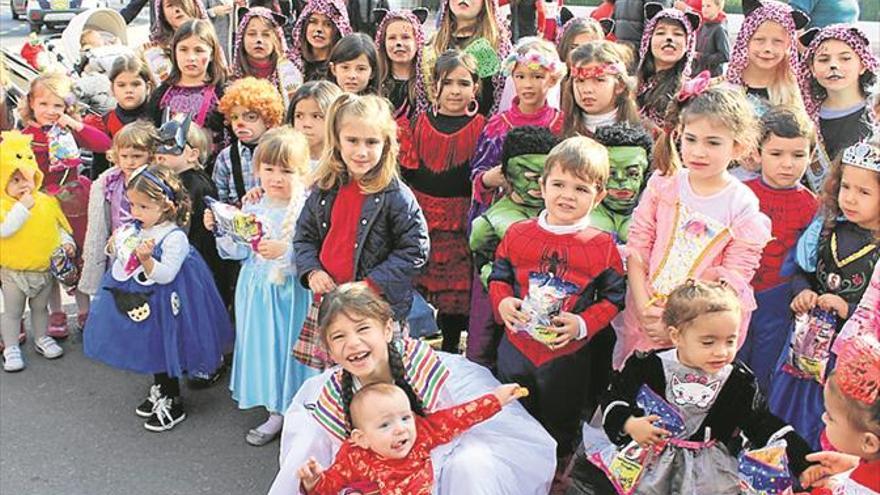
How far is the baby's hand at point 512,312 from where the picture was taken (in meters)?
3.31

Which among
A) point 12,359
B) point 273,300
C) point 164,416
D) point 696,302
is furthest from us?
point 12,359

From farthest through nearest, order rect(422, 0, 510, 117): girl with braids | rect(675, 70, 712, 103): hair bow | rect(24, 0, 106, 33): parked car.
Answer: rect(24, 0, 106, 33): parked car → rect(422, 0, 510, 117): girl with braids → rect(675, 70, 712, 103): hair bow

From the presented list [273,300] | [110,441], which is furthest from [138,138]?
[110,441]

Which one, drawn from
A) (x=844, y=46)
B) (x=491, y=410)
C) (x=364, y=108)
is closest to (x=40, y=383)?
(x=364, y=108)

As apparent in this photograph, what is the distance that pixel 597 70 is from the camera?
152 inches

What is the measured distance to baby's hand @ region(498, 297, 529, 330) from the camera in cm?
331

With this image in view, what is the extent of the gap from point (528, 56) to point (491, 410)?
72.7 inches

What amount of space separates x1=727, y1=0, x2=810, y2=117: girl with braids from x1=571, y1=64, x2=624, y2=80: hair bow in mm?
883

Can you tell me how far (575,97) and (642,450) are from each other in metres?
1.75

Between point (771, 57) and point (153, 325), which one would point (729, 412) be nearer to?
point (771, 57)

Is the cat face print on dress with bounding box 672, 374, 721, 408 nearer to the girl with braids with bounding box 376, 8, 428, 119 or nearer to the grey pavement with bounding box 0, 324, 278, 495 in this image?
the grey pavement with bounding box 0, 324, 278, 495

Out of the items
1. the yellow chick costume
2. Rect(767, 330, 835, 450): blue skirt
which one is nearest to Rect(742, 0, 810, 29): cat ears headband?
Rect(767, 330, 835, 450): blue skirt

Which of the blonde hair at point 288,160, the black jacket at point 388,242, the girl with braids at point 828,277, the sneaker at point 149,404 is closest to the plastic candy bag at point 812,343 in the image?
the girl with braids at point 828,277

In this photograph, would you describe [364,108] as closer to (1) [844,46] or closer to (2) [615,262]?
(2) [615,262]
